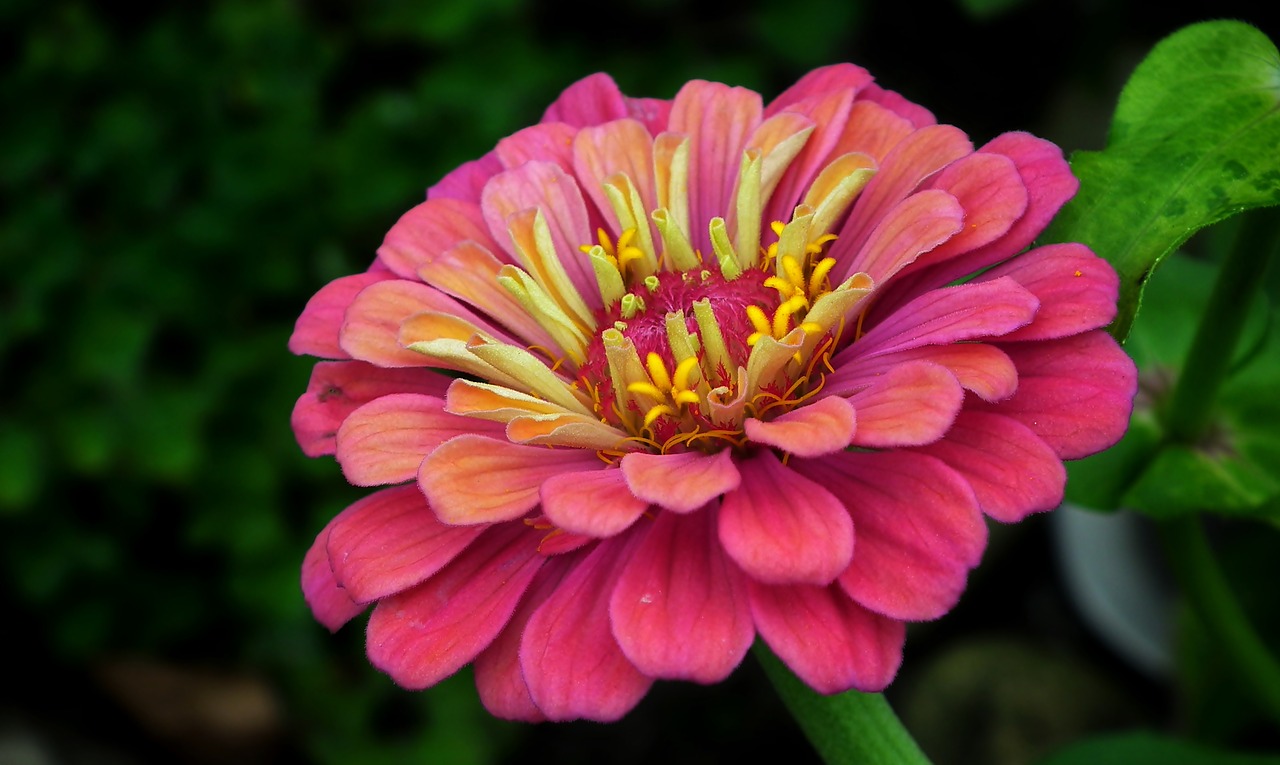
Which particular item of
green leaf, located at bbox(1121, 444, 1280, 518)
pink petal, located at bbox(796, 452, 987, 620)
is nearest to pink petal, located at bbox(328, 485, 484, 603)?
pink petal, located at bbox(796, 452, 987, 620)

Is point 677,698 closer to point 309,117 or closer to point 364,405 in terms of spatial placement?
point 309,117

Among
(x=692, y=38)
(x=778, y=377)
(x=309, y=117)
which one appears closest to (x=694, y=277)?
(x=778, y=377)

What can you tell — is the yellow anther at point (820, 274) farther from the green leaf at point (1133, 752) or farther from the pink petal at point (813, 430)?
the green leaf at point (1133, 752)

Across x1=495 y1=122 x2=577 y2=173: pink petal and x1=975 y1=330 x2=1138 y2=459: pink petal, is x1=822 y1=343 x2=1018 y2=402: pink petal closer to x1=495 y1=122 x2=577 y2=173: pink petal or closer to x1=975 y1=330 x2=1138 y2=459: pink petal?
x1=975 y1=330 x2=1138 y2=459: pink petal

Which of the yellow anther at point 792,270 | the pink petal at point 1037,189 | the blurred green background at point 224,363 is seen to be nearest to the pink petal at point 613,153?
the yellow anther at point 792,270

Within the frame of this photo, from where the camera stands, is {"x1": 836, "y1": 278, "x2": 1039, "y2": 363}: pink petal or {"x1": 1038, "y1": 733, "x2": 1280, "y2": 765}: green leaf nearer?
{"x1": 836, "y1": 278, "x2": 1039, "y2": 363}: pink petal

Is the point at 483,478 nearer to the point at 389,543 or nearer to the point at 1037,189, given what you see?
the point at 389,543
